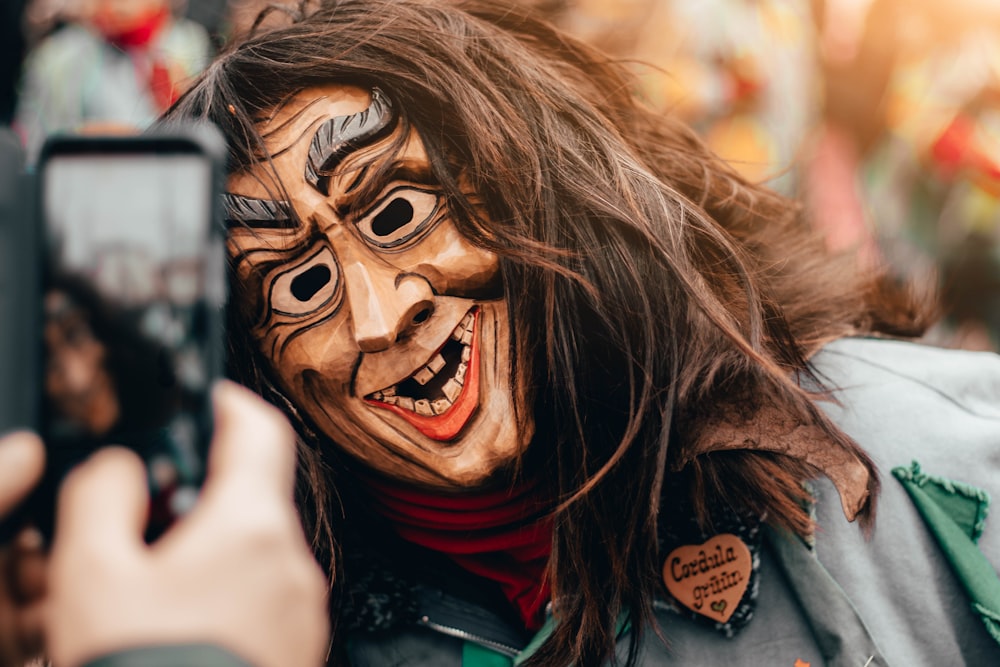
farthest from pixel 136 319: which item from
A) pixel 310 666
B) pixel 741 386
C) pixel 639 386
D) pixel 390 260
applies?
pixel 741 386

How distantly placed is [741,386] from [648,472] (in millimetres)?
201

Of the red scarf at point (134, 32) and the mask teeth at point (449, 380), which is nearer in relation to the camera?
the mask teeth at point (449, 380)

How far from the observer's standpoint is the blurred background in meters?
3.23

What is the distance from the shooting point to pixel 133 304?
766 millimetres

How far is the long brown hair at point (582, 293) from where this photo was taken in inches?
53.4

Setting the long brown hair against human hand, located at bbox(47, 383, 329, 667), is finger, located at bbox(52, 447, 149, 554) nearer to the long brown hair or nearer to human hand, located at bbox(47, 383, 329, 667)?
human hand, located at bbox(47, 383, 329, 667)

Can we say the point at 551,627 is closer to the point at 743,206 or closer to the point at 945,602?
the point at 945,602

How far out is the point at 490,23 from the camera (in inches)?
62.9

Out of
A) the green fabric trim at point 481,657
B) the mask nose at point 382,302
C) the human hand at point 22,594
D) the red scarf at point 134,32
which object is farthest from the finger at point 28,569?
the red scarf at point 134,32

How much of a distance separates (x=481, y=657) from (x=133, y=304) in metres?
0.93

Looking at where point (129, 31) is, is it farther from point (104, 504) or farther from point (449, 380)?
point (104, 504)

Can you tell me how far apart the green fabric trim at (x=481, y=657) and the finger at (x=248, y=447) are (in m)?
0.83

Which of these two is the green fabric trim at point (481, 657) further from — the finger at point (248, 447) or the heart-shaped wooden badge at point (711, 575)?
the finger at point (248, 447)

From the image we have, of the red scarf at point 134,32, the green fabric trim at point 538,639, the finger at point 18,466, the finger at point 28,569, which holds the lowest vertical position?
the green fabric trim at point 538,639
